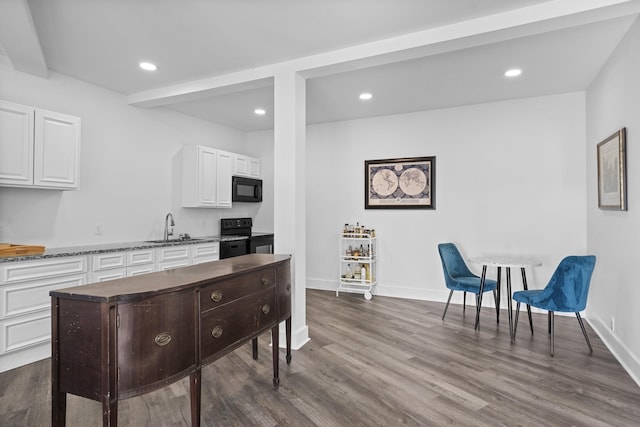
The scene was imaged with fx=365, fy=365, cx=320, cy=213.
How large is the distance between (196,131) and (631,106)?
16.3 feet

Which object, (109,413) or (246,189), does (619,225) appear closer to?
(109,413)

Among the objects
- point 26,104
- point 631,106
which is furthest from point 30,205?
point 631,106

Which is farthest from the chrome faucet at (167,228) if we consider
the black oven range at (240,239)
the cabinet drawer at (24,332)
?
the cabinet drawer at (24,332)

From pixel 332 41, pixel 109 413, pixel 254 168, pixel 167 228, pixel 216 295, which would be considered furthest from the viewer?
pixel 254 168

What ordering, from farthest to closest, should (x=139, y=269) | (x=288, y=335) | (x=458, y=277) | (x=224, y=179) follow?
(x=224, y=179) < (x=458, y=277) < (x=139, y=269) < (x=288, y=335)

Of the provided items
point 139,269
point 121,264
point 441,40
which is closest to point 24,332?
point 121,264

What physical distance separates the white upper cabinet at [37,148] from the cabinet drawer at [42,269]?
725mm

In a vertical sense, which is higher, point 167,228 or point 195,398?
point 167,228

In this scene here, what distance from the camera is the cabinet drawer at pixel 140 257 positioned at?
376 cm

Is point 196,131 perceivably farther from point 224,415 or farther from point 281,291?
point 224,415

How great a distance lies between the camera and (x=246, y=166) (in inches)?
231

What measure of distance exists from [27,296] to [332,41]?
3206 mm

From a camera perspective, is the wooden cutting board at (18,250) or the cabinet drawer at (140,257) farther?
the cabinet drawer at (140,257)

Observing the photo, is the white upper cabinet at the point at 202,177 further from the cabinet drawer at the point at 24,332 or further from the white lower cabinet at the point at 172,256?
the cabinet drawer at the point at 24,332
